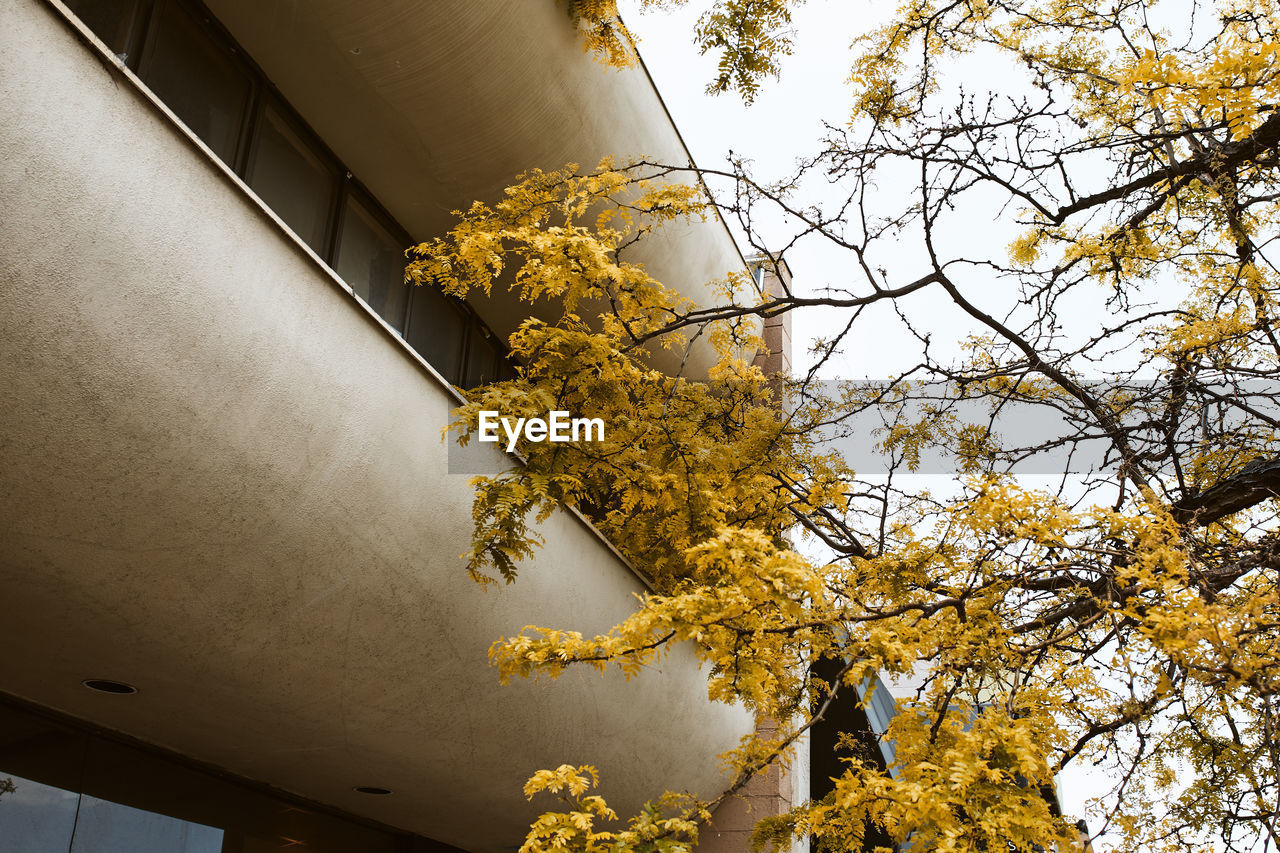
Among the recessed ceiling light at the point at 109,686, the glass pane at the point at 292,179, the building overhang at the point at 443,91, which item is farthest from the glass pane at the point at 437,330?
the recessed ceiling light at the point at 109,686

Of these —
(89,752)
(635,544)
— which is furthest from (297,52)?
(89,752)

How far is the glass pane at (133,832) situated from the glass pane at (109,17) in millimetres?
5188

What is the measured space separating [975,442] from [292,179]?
5.96 metres

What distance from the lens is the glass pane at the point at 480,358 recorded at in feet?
33.4

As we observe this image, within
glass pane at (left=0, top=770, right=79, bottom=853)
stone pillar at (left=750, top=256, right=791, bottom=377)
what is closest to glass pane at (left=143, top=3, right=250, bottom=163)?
glass pane at (left=0, top=770, right=79, bottom=853)

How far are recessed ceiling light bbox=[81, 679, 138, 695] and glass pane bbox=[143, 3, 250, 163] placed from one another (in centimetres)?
366

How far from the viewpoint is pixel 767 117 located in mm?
8219

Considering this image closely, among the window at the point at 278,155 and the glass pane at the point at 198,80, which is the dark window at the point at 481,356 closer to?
the window at the point at 278,155

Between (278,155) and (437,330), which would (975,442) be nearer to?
(437,330)

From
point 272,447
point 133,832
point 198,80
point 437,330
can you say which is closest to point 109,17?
point 198,80

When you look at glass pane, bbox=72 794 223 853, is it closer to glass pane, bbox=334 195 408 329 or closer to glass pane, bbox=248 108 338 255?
glass pane, bbox=334 195 408 329

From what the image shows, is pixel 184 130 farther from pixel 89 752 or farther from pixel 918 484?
pixel 918 484

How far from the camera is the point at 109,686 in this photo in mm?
6164

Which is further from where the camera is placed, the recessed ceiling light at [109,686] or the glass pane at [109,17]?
the recessed ceiling light at [109,686]
